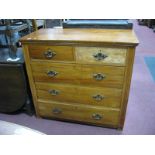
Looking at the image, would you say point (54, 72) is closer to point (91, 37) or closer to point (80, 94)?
point (80, 94)

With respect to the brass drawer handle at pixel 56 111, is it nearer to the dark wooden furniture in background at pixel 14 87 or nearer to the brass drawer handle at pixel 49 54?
the dark wooden furniture in background at pixel 14 87

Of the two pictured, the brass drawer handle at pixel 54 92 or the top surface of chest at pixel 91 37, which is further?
the brass drawer handle at pixel 54 92

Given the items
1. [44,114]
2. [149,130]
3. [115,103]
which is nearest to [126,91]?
[115,103]

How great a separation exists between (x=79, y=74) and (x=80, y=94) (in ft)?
0.67

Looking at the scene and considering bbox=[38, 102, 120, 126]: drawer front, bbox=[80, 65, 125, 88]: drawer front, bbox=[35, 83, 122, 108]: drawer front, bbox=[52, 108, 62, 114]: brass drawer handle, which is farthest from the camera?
bbox=[52, 108, 62, 114]: brass drawer handle

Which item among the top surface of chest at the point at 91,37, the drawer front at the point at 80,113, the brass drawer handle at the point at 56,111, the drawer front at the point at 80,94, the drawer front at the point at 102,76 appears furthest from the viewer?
the brass drawer handle at the point at 56,111

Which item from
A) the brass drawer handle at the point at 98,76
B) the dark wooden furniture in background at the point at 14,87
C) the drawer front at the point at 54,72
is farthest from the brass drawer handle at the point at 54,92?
the brass drawer handle at the point at 98,76

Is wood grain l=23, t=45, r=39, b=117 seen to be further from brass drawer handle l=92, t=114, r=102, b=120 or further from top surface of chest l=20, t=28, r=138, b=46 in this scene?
brass drawer handle l=92, t=114, r=102, b=120

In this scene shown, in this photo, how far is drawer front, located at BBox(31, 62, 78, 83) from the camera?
4.55 feet

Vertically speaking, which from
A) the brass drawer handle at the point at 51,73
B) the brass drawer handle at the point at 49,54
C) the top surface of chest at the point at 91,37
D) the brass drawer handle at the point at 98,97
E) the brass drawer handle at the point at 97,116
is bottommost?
the brass drawer handle at the point at 97,116

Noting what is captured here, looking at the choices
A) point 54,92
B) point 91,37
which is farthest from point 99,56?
point 54,92

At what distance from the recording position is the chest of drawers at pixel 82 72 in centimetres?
124

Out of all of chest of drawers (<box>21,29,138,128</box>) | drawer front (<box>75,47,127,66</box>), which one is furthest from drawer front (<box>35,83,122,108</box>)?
drawer front (<box>75,47,127,66</box>)
